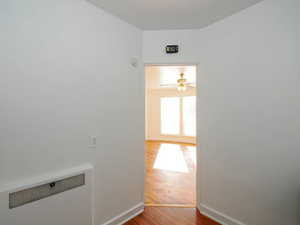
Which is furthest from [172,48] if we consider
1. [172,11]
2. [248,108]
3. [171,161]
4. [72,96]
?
[171,161]

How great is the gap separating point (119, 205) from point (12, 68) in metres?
1.77

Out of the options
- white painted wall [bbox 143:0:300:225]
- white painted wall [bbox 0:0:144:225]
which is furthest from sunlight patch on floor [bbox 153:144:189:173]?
white painted wall [bbox 0:0:144:225]

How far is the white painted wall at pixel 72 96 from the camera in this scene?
3.72ft

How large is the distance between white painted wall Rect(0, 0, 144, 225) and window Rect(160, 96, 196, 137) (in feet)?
15.2

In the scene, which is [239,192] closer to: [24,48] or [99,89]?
[99,89]

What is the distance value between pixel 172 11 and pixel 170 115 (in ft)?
17.6

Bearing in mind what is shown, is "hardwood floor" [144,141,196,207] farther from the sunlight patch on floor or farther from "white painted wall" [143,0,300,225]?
"white painted wall" [143,0,300,225]

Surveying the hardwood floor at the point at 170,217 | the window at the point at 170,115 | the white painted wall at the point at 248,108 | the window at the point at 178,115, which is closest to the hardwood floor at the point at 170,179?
the hardwood floor at the point at 170,217

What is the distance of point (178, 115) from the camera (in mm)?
6633

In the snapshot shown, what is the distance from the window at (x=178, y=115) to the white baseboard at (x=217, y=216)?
4.44 m

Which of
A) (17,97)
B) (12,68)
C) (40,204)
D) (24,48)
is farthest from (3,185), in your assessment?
(24,48)

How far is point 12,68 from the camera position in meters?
1.12

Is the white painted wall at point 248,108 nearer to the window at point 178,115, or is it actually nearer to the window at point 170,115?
the window at point 178,115

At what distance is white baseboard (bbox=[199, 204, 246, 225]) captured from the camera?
1.75 m
